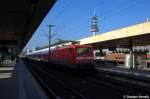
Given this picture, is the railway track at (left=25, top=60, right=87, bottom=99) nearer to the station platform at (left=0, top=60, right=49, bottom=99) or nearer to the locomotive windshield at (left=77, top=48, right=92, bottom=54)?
the station platform at (left=0, top=60, right=49, bottom=99)

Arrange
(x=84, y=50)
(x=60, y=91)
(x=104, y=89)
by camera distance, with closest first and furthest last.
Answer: (x=60, y=91), (x=104, y=89), (x=84, y=50)

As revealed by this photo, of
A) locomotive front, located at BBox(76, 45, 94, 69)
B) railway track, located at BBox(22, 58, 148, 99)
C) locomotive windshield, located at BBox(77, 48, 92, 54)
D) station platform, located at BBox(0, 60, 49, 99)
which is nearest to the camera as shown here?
station platform, located at BBox(0, 60, 49, 99)

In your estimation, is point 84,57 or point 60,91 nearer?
point 60,91

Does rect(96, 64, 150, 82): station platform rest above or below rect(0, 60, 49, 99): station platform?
above

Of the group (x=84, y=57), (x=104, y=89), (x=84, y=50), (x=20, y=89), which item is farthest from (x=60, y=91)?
(x=84, y=50)

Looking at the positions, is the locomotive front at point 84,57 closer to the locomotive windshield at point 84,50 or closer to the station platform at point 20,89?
the locomotive windshield at point 84,50

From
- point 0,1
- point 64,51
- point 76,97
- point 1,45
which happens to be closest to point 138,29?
point 64,51

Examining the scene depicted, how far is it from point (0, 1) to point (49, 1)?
3.64 metres

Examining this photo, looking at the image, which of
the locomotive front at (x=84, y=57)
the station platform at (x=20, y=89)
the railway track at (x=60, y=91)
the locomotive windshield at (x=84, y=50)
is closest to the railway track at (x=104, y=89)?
the railway track at (x=60, y=91)

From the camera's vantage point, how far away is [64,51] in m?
35.2

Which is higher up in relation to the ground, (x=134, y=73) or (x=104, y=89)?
(x=134, y=73)

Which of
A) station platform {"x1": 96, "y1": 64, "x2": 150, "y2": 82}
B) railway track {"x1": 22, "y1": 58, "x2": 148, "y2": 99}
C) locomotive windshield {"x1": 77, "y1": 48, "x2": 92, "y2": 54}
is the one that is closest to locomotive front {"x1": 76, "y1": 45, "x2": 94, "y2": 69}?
locomotive windshield {"x1": 77, "y1": 48, "x2": 92, "y2": 54}

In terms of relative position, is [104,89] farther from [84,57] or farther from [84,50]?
[84,50]

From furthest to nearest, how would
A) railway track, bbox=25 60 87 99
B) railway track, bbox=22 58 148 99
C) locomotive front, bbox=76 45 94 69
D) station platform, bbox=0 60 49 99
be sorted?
1. locomotive front, bbox=76 45 94 69
2. railway track, bbox=22 58 148 99
3. railway track, bbox=25 60 87 99
4. station platform, bbox=0 60 49 99
